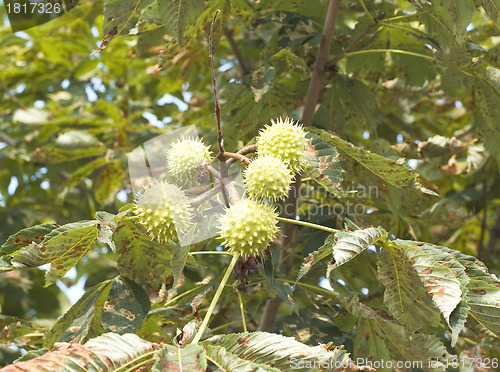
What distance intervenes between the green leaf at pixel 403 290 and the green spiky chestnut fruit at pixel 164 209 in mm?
652

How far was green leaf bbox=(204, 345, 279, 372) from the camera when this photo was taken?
53.2 inches

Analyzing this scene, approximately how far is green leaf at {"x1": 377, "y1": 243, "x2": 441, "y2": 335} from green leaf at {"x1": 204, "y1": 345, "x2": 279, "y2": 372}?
0.52 meters

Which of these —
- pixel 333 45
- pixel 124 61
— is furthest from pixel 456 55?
pixel 124 61

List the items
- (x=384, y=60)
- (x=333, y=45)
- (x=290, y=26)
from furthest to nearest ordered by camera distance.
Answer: (x=384, y=60) < (x=333, y=45) < (x=290, y=26)

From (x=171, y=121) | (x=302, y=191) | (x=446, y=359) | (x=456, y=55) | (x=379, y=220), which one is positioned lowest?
(x=446, y=359)

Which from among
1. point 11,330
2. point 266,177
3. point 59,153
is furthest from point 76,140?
point 266,177

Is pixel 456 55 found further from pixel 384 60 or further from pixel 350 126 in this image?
pixel 350 126

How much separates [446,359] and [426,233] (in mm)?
1833

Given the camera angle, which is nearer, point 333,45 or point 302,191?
point 333,45

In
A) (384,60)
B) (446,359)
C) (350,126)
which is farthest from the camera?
(350,126)

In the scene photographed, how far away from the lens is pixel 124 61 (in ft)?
13.8

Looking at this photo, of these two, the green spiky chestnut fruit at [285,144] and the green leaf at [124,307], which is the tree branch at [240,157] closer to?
the green spiky chestnut fruit at [285,144]

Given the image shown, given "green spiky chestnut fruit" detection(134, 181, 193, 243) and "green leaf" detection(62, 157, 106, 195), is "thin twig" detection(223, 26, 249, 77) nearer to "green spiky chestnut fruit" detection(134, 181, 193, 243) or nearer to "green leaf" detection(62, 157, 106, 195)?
"green leaf" detection(62, 157, 106, 195)

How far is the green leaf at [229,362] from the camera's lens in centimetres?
135
